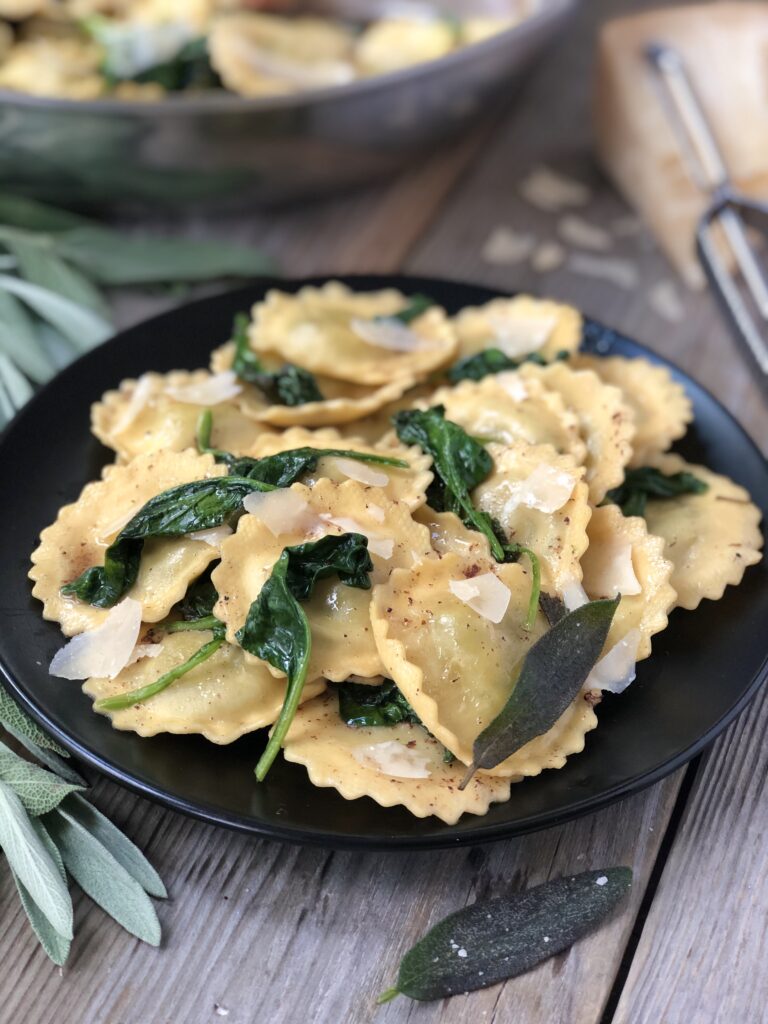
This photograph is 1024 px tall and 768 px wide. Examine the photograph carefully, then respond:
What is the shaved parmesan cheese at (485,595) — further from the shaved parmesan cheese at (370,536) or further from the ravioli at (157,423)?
the ravioli at (157,423)

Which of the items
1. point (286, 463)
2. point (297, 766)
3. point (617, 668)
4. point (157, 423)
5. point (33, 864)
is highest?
point (286, 463)

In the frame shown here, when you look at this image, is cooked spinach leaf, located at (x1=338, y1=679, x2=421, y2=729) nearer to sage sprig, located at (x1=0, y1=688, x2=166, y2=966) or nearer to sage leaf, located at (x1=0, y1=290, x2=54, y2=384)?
sage sprig, located at (x1=0, y1=688, x2=166, y2=966)

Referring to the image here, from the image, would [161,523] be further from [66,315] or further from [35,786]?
[66,315]

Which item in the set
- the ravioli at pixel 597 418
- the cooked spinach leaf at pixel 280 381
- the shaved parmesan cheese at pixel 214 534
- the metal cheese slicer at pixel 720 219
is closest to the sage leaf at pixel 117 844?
the shaved parmesan cheese at pixel 214 534

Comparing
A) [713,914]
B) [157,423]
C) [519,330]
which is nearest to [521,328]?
[519,330]

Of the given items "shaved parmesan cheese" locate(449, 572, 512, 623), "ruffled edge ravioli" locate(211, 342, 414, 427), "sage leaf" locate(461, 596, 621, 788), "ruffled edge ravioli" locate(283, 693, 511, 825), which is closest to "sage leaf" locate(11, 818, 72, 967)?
"ruffled edge ravioli" locate(283, 693, 511, 825)

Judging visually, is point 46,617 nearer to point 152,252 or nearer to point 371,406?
point 371,406
